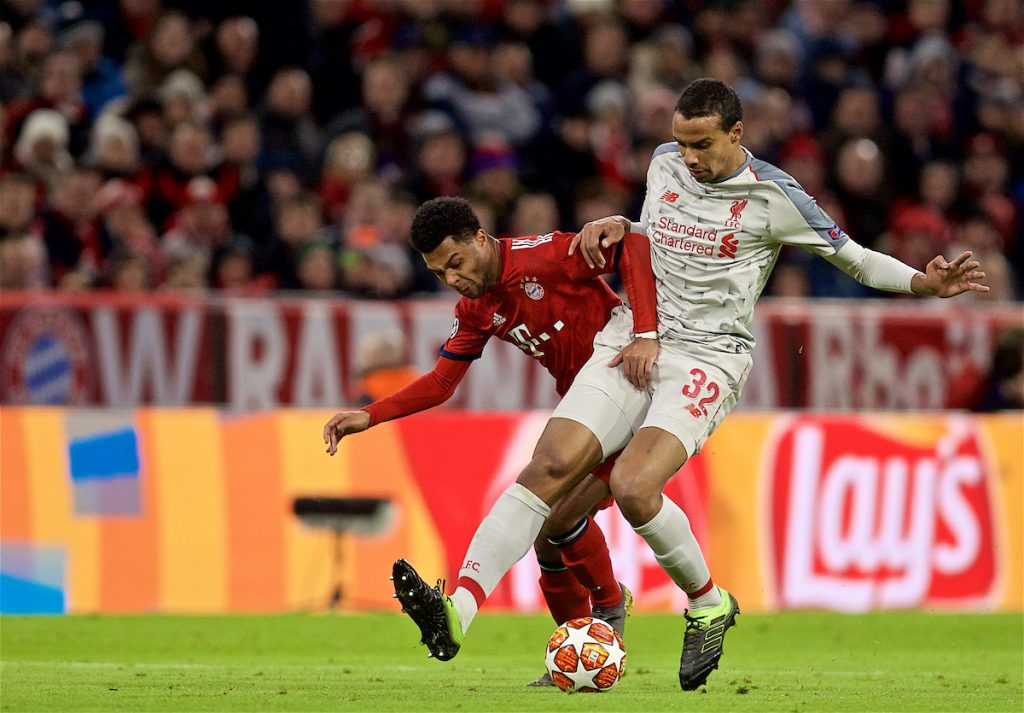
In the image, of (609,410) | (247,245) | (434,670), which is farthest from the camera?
(247,245)

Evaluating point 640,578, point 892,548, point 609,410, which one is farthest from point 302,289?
point 609,410

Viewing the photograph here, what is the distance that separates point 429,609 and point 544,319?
158cm

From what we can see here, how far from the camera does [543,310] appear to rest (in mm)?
7738

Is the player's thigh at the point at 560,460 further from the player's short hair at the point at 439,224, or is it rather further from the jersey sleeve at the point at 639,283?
the player's short hair at the point at 439,224

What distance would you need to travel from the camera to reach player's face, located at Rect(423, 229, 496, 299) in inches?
292

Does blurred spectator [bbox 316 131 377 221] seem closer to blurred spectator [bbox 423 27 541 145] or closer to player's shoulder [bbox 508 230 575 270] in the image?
blurred spectator [bbox 423 27 541 145]

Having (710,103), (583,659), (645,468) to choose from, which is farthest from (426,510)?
(710,103)

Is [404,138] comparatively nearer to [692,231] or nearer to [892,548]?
[892,548]

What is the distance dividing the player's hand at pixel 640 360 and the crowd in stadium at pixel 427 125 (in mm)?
6432

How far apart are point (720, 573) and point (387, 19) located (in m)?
7.31

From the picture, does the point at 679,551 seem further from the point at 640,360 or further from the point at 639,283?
the point at 639,283

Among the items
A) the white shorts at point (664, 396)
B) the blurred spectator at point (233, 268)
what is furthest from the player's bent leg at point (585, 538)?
the blurred spectator at point (233, 268)

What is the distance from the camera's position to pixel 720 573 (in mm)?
12055

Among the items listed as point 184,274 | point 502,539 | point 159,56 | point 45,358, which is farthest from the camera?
point 159,56
